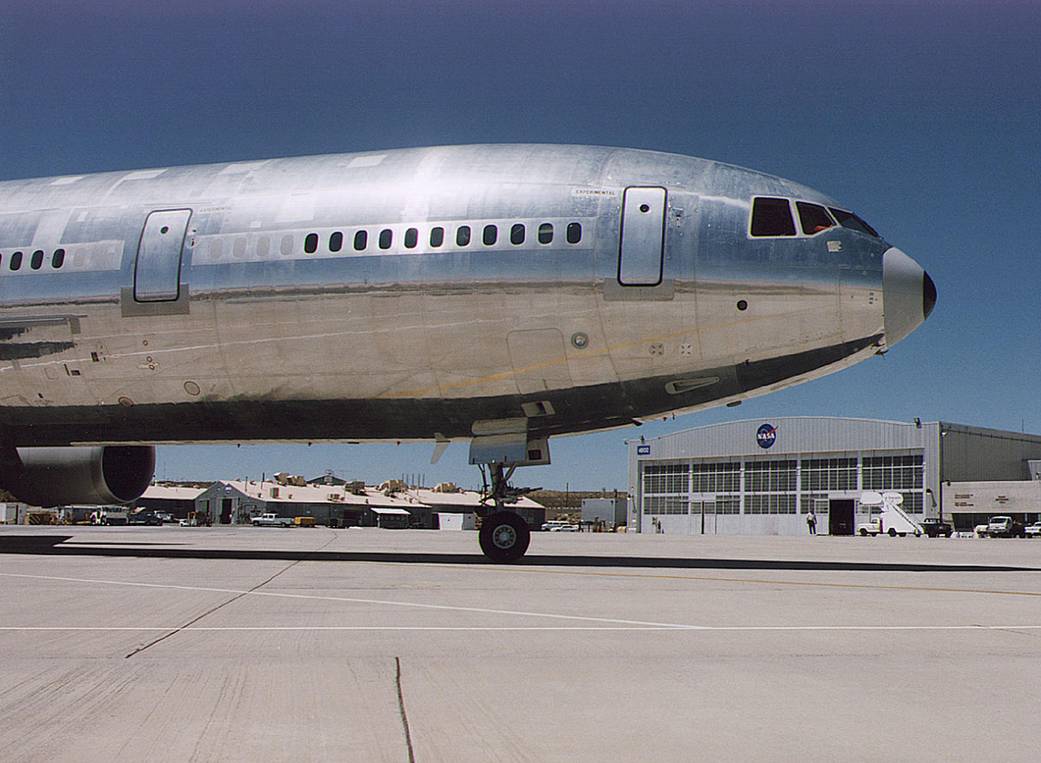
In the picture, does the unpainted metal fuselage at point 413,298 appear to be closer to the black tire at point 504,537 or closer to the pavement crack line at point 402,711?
the black tire at point 504,537

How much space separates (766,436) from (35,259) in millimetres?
78417

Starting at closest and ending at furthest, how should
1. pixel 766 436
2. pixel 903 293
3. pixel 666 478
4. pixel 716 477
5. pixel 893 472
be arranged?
pixel 903 293
pixel 893 472
pixel 766 436
pixel 716 477
pixel 666 478

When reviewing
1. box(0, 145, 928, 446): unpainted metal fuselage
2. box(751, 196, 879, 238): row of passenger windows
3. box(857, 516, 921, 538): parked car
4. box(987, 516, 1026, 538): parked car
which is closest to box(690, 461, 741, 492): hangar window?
box(857, 516, 921, 538): parked car

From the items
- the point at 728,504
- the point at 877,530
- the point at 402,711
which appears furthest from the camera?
the point at 728,504

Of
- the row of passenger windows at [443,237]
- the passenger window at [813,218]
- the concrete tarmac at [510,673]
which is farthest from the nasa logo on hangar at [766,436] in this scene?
the concrete tarmac at [510,673]

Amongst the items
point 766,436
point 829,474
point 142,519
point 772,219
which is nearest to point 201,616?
point 772,219

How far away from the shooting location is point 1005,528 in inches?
2862

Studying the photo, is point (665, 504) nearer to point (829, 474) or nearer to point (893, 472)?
point (829, 474)

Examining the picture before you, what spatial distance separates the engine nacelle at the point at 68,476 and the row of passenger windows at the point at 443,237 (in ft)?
26.0

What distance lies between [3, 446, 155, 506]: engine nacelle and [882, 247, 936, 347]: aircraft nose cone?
51.8 feet

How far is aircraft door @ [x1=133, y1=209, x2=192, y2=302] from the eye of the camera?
18656mm

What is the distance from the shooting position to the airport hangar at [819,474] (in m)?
80.1

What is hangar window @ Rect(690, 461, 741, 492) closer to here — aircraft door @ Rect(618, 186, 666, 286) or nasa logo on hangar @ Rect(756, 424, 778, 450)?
nasa logo on hangar @ Rect(756, 424, 778, 450)

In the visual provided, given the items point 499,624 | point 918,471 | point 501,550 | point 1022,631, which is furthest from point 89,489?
point 918,471
